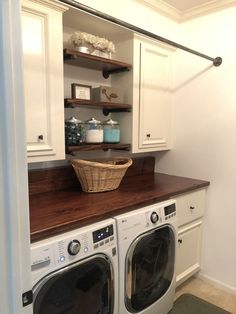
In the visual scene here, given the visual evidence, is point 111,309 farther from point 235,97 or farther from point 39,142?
point 235,97

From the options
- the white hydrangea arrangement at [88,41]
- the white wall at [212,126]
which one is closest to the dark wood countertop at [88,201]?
the white wall at [212,126]

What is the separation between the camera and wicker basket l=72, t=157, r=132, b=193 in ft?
5.46

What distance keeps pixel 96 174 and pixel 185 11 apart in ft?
5.22

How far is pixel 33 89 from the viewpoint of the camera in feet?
4.65

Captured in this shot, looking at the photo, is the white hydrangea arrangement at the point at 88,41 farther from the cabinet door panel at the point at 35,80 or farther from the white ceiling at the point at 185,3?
the white ceiling at the point at 185,3

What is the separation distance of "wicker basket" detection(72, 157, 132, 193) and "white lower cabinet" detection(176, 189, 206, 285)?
1.68 feet

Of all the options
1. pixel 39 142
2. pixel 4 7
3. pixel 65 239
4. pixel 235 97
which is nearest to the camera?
pixel 4 7

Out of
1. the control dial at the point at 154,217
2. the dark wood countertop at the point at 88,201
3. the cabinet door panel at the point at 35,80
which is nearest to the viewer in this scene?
the dark wood countertop at the point at 88,201

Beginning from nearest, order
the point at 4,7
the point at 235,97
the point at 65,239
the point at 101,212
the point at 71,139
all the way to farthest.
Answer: the point at 4,7, the point at 65,239, the point at 101,212, the point at 71,139, the point at 235,97

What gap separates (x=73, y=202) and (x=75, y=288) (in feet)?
A: 1.56

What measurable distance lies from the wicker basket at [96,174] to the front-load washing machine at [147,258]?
1.08 ft

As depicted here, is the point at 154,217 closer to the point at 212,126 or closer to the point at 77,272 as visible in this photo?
the point at 77,272

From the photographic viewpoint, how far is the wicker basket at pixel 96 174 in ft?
5.46

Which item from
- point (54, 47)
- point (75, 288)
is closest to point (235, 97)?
point (54, 47)
